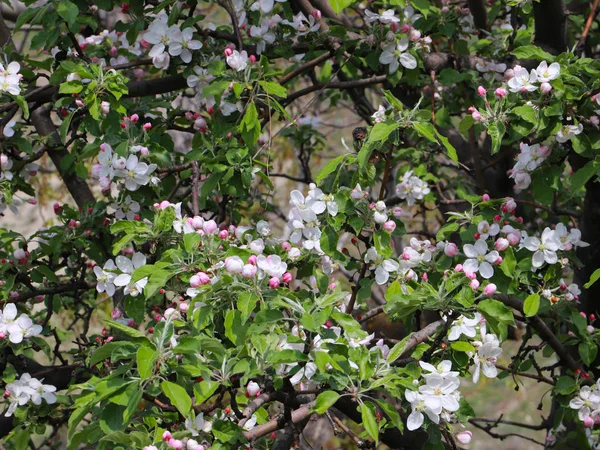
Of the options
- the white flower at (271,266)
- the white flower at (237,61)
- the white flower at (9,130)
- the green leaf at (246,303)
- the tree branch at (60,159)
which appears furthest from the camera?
the tree branch at (60,159)

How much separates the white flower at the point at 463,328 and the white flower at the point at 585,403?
78 cm

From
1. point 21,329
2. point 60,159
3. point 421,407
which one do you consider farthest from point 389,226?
point 60,159

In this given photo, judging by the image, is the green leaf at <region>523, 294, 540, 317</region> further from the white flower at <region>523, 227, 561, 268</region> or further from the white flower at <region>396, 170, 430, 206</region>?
the white flower at <region>396, 170, 430, 206</region>

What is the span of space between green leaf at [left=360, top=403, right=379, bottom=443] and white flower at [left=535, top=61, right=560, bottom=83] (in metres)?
1.09

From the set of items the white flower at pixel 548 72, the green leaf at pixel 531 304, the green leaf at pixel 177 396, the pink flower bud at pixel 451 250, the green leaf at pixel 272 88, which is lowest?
the green leaf at pixel 531 304

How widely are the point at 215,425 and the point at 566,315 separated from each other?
128 cm

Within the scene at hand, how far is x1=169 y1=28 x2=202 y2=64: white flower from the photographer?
2.55m

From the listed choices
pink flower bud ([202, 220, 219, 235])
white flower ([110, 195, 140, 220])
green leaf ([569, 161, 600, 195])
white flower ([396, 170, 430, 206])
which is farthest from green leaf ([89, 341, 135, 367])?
white flower ([396, 170, 430, 206])

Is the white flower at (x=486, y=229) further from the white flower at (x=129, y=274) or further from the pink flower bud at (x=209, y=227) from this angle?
the white flower at (x=129, y=274)

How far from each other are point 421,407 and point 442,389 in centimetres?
7

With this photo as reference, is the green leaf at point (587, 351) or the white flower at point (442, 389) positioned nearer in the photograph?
the white flower at point (442, 389)

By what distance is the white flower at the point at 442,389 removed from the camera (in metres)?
1.68

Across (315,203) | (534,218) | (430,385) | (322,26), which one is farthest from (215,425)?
(534,218)

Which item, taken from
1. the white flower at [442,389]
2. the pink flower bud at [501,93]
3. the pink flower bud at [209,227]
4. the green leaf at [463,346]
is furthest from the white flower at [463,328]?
the pink flower bud at [501,93]
